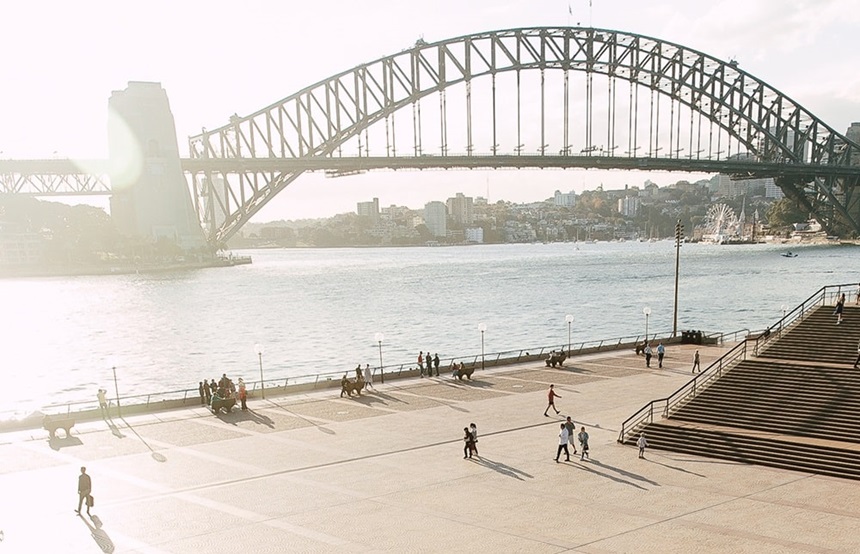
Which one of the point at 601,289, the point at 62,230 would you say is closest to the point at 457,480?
the point at 601,289

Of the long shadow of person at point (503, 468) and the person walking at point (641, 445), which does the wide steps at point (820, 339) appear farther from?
the long shadow of person at point (503, 468)

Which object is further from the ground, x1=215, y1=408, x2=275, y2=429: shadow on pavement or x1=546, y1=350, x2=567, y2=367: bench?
x1=546, y1=350, x2=567, y2=367: bench

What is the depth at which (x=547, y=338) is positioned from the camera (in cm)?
5256

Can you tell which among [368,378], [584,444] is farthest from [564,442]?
[368,378]

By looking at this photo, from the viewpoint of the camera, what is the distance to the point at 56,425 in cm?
1972

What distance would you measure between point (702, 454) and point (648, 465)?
1757 millimetres

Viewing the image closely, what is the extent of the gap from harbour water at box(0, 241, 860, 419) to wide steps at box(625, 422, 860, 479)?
20196 millimetres

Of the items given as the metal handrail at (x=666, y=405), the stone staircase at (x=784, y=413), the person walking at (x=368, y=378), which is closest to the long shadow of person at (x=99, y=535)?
the metal handrail at (x=666, y=405)

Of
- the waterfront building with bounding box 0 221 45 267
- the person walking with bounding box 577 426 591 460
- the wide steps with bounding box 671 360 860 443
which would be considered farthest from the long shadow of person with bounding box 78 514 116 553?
the waterfront building with bounding box 0 221 45 267

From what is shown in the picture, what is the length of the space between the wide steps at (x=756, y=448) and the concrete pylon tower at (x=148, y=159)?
347 ft

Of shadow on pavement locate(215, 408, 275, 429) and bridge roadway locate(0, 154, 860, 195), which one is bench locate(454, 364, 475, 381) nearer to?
shadow on pavement locate(215, 408, 275, 429)

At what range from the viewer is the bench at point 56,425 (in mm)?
19531

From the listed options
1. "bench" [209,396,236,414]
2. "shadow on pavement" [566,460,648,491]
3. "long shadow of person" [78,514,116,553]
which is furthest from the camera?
"bench" [209,396,236,414]

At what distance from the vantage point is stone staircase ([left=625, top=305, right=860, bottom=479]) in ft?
54.6
